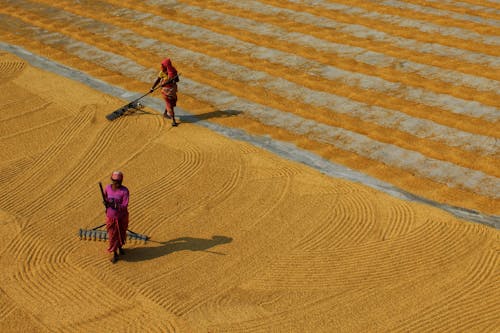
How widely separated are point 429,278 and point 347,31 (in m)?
12.0

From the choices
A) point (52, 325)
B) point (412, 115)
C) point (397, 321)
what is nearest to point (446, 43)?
point (412, 115)

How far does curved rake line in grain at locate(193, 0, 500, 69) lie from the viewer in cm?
1681

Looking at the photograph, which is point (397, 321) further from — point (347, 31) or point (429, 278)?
point (347, 31)

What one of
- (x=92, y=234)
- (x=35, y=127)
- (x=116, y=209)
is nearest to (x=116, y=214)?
(x=116, y=209)

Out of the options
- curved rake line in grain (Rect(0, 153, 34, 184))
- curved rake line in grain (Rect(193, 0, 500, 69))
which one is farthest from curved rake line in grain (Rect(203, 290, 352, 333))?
curved rake line in grain (Rect(193, 0, 500, 69))

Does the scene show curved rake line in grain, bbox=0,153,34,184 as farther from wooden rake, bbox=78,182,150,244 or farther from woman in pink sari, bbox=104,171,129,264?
Result: woman in pink sari, bbox=104,171,129,264

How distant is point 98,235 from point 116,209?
95 cm

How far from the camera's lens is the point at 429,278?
8672mm

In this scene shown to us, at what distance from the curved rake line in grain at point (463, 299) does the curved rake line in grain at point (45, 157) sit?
7.39m

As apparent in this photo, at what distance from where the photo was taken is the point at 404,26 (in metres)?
18.9

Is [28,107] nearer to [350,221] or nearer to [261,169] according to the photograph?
[261,169]

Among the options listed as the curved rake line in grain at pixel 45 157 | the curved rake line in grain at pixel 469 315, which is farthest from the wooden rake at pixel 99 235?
the curved rake line in grain at pixel 469 315

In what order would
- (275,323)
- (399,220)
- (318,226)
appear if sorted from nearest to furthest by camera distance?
(275,323), (318,226), (399,220)

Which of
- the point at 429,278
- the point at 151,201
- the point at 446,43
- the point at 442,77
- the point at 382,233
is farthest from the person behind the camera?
the point at 446,43
